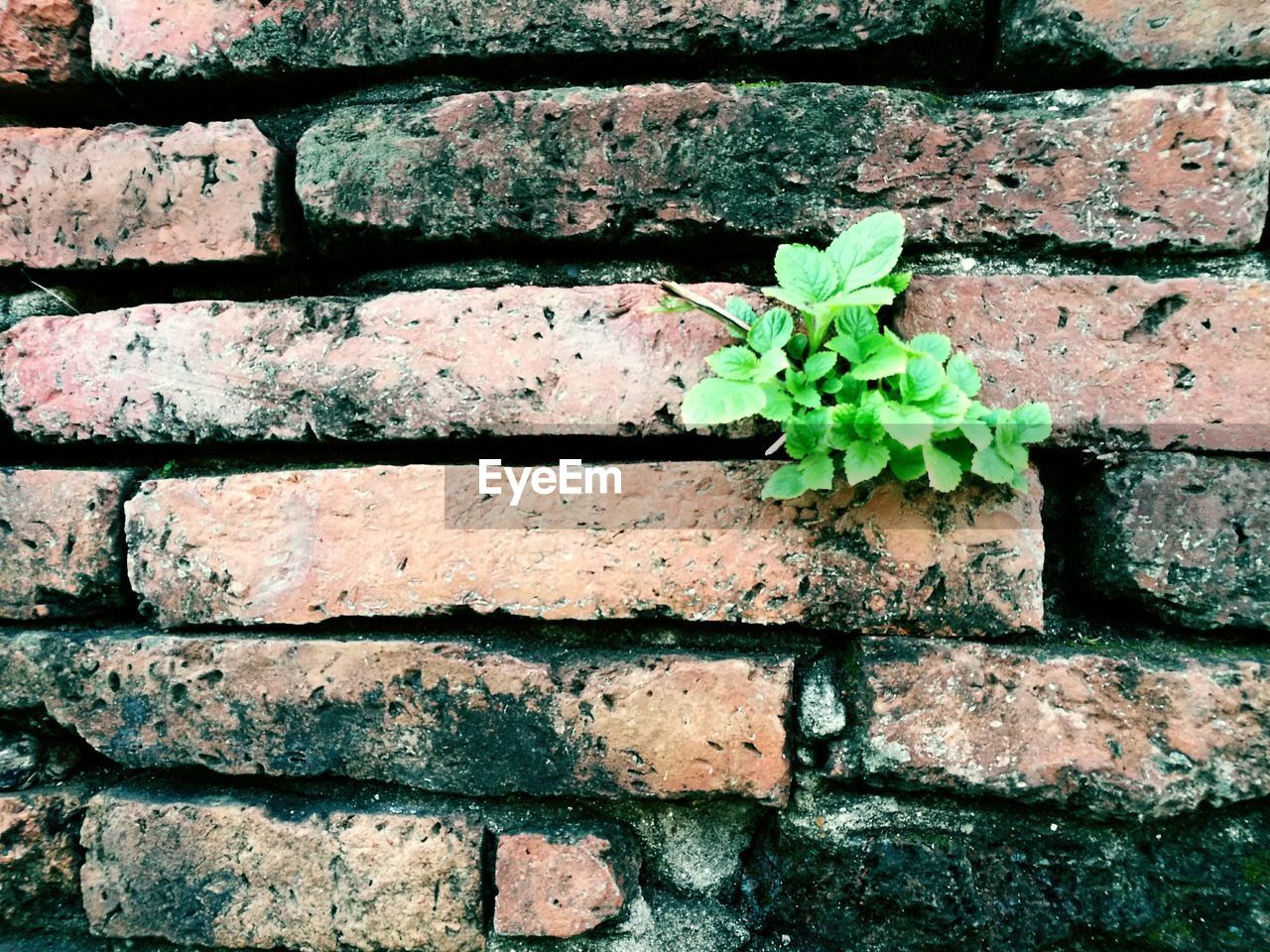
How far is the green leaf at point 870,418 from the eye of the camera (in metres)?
0.55

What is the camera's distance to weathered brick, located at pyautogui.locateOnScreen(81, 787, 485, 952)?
0.66 metres

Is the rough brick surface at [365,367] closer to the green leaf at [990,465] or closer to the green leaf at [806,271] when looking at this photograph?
the green leaf at [806,271]

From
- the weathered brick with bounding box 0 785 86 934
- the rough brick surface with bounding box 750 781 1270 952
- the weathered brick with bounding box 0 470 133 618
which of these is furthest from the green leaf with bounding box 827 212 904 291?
the weathered brick with bounding box 0 785 86 934

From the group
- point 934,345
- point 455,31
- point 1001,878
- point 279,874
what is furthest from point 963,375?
point 279,874

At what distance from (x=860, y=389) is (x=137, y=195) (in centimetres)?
66

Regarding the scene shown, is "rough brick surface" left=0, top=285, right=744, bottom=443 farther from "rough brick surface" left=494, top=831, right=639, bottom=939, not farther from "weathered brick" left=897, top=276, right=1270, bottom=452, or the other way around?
"rough brick surface" left=494, top=831, right=639, bottom=939

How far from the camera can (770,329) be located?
1.91 ft

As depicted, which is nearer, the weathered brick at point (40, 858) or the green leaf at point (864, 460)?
the green leaf at point (864, 460)

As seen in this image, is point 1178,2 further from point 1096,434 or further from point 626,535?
point 626,535

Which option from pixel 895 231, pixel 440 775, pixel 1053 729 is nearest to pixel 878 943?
pixel 1053 729

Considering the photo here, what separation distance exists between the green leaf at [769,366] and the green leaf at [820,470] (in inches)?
2.8

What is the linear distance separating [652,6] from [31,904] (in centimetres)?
99

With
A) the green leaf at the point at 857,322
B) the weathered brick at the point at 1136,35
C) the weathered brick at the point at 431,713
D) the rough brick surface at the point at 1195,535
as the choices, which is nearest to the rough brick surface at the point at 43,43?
the weathered brick at the point at 431,713

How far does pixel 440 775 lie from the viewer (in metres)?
0.66
